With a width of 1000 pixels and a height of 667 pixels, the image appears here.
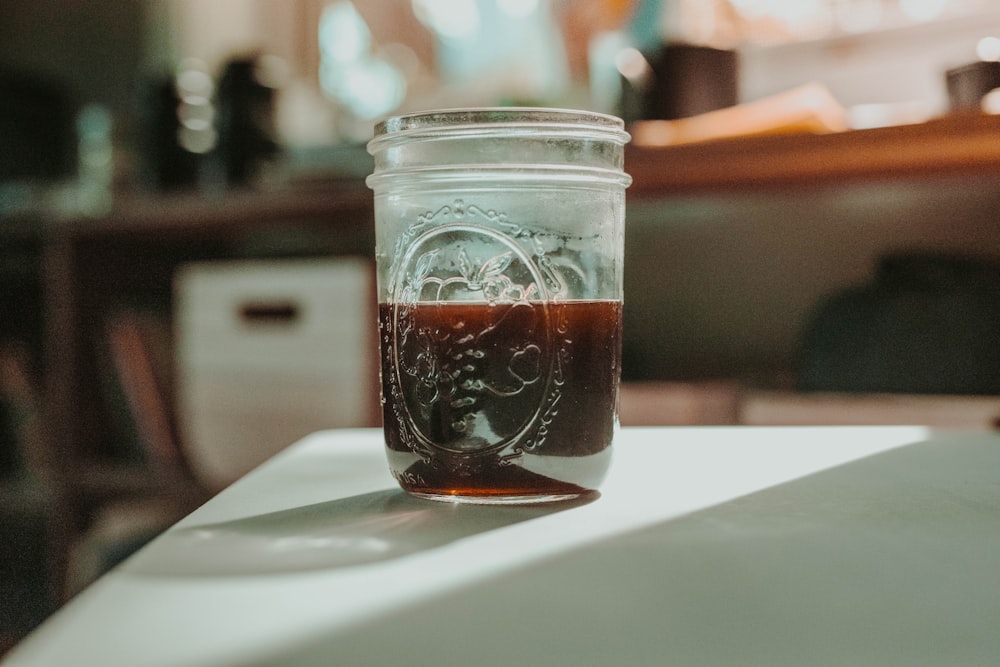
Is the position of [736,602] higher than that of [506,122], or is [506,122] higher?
[506,122]

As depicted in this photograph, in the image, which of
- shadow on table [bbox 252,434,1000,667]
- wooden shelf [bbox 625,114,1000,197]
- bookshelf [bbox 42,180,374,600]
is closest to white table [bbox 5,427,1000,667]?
shadow on table [bbox 252,434,1000,667]

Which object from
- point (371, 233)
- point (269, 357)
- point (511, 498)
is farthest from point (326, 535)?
point (371, 233)

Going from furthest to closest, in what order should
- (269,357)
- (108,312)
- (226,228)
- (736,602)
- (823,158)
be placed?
1. (108,312)
2. (226,228)
3. (269,357)
4. (823,158)
5. (736,602)

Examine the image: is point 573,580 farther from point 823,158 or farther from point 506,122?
point 823,158

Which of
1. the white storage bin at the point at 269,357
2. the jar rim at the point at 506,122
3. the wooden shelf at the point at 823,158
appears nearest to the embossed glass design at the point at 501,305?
the jar rim at the point at 506,122

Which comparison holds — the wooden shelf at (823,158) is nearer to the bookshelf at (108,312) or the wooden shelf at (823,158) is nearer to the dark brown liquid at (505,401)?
the bookshelf at (108,312)

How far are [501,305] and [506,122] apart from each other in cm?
9

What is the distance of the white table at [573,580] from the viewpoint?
0.84 ft

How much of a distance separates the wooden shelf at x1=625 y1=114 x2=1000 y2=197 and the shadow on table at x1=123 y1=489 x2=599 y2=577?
0.82 m

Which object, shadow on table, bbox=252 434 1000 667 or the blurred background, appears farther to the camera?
the blurred background

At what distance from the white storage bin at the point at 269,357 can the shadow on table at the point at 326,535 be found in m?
1.03

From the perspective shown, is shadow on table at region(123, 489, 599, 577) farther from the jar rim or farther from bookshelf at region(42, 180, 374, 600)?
bookshelf at region(42, 180, 374, 600)

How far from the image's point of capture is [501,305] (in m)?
0.44

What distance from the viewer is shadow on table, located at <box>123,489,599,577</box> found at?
0.32 m
